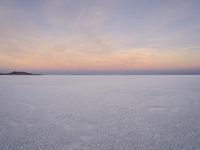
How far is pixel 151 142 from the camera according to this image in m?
2.57

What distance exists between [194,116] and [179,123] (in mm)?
794

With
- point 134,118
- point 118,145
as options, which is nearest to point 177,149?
point 118,145

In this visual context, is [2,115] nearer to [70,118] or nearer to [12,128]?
[12,128]

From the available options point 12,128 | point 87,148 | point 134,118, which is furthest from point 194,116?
point 12,128

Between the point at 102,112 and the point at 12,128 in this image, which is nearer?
the point at 12,128

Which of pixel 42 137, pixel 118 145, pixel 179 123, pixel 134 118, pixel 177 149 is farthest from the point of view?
pixel 134 118

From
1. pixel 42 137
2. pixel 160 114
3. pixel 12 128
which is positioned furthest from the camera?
pixel 160 114

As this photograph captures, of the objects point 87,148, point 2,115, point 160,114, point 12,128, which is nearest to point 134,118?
point 160,114

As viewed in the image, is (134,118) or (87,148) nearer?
(87,148)

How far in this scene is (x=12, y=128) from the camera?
3188mm

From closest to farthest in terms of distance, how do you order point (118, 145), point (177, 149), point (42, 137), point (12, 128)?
point (177, 149) < point (118, 145) < point (42, 137) < point (12, 128)

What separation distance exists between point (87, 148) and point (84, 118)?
1552 millimetres

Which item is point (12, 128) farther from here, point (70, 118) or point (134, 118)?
point (134, 118)

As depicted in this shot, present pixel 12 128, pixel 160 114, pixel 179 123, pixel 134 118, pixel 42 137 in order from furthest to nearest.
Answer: pixel 160 114 < pixel 134 118 < pixel 179 123 < pixel 12 128 < pixel 42 137
